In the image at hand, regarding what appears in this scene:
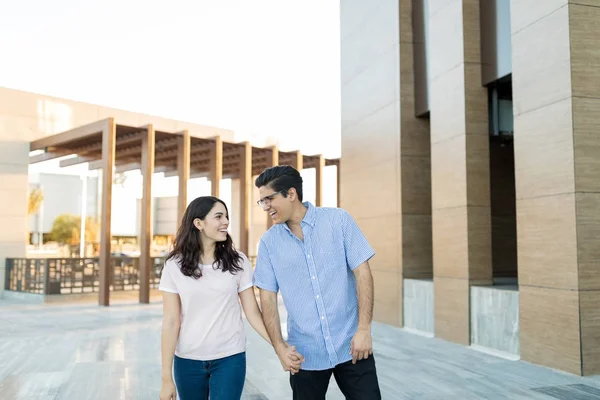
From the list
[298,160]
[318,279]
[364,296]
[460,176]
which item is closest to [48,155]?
[298,160]

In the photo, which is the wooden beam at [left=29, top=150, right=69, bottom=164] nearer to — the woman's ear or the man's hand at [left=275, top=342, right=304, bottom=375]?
the woman's ear

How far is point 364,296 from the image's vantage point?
234 centimetres

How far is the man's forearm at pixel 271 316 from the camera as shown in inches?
94.0

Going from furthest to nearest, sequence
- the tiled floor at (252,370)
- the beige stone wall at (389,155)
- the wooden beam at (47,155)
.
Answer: the wooden beam at (47,155), the beige stone wall at (389,155), the tiled floor at (252,370)

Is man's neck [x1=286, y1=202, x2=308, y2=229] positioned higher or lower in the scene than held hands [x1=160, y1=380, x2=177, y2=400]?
higher

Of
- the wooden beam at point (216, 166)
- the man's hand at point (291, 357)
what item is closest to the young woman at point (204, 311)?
the man's hand at point (291, 357)

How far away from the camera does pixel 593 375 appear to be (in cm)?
535

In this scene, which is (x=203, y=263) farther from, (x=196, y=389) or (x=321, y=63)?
(x=321, y=63)

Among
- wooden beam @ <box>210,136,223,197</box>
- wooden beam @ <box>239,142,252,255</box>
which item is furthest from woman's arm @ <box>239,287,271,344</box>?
wooden beam @ <box>239,142,252,255</box>

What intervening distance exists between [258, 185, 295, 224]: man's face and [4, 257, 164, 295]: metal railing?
1304cm

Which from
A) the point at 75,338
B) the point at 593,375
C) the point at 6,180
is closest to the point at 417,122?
the point at 593,375

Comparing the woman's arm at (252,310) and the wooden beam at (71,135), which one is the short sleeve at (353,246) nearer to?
the woman's arm at (252,310)

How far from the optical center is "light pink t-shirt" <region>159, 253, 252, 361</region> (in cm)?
254

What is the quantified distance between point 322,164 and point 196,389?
47.9 ft
